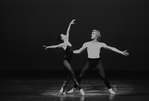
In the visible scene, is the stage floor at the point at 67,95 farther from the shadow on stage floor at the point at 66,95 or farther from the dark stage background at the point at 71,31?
the dark stage background at the point at 71,31

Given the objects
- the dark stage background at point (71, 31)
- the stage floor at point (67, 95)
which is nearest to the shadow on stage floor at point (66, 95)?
the stage floor at point (67, 95)

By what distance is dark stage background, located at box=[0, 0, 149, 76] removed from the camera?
11148mm

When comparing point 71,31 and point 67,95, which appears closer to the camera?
point 67,95

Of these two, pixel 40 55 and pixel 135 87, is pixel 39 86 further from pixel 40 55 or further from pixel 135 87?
pixel 40 55

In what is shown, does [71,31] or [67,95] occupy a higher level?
[71,31]

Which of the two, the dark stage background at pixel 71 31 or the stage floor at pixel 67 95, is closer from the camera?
the stage floor at pixel 67 95

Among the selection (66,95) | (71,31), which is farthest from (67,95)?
(71,31)

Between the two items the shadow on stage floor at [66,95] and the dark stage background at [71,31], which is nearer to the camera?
the shadow on stage floor at [66,95]

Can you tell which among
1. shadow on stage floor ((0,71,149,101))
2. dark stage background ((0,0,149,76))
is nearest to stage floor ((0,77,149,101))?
shadow on stage floor ((0,71,149,101))

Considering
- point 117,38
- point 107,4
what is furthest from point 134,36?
point 107,4

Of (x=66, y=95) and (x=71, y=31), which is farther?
(x=71, y=31)

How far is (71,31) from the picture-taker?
11.3 m

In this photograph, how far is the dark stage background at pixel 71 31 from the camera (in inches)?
439

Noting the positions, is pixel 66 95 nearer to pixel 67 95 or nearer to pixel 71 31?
pixel 67 95
